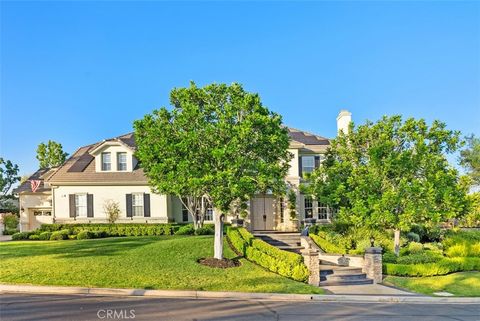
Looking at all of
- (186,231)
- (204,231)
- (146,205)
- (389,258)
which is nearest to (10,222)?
(146,205)

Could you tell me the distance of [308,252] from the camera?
14.3 meters

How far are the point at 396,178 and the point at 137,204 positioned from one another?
17.4 metres

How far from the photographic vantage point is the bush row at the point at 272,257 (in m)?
14.3

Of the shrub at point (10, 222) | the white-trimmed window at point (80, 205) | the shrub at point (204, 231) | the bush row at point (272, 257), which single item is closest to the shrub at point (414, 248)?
the bush row at point (272, 257)

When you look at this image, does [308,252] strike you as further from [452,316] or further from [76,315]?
[76,315]

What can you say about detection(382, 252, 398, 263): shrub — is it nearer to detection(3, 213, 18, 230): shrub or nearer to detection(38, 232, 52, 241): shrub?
detection(38, 232, 52, 241): shrub

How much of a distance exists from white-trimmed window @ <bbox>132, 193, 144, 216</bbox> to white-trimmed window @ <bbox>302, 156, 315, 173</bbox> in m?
11.8

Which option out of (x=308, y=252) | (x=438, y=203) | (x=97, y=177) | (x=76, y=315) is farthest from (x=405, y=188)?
(x=97, y=177)

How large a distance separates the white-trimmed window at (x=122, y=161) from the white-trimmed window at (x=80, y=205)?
313 centimetres

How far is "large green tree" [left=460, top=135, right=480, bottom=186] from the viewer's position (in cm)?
4331

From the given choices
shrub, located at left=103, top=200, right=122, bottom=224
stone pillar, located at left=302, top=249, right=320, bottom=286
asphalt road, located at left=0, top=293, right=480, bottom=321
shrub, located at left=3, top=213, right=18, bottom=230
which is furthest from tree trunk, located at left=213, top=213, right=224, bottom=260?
shrub, located at left=3, top=213, right=18, bottom=230

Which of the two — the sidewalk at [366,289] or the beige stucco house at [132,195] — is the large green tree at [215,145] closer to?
the sidewalk at [366,289]

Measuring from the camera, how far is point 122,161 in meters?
27.8

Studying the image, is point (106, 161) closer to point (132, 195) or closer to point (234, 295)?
point (132, 195)
